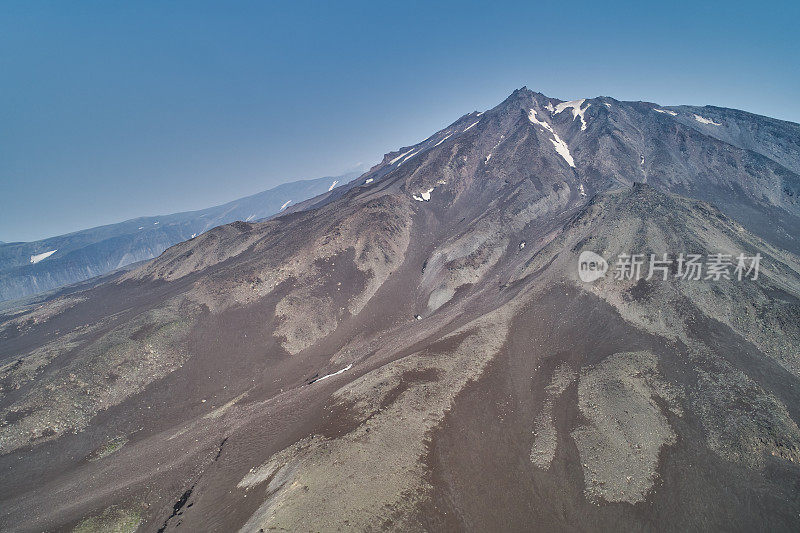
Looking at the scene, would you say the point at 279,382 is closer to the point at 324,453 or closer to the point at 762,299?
the point at 324,453

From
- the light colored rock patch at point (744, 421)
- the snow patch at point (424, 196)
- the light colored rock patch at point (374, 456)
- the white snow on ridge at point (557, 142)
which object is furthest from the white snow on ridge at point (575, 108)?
the light colored rock patch at point (374, 456)

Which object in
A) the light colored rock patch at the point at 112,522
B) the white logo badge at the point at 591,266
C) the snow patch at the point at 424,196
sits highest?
the snow patch at the point at 424,196

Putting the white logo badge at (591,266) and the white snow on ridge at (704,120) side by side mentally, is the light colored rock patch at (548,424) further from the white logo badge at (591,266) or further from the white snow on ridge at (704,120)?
the white snow on ridge at (704,120)

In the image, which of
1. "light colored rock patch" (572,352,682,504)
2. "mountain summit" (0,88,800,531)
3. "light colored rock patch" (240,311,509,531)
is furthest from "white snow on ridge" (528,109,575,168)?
"light colored rock patch" (240,311,509,531)

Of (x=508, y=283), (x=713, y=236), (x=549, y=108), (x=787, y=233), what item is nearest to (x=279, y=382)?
(x=508, y=283)

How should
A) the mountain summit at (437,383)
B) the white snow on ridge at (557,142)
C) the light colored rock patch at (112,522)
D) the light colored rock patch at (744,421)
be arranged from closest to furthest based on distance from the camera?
the mountain summit at (437,383), the light colored rock patch at (744,421), the light colored rock patch at (112,522), the white snow on ridge at (557,142)

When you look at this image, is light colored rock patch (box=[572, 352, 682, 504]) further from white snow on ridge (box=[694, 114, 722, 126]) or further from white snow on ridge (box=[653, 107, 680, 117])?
white snow on ridge (box=[694, 114, 722, 126])
